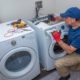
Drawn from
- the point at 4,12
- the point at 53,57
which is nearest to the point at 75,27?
the point at 53,57

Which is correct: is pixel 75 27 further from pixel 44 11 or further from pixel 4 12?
pixel 4 12

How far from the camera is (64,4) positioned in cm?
183

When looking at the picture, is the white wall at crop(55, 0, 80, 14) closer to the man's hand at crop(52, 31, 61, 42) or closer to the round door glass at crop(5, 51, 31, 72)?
the man's hand at crop(52, 31, 61, 42)

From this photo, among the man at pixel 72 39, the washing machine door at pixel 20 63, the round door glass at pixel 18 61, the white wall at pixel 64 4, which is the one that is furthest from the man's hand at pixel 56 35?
the white wall at pixel 64 4

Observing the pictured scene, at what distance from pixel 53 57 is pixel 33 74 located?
1.38 ft

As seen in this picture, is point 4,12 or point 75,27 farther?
point 4,12

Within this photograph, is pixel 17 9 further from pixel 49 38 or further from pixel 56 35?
pixel 56 35

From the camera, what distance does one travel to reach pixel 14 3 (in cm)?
156

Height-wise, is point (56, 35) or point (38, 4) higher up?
point (38, 4)

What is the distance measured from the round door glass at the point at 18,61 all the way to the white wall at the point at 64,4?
1.21 meters

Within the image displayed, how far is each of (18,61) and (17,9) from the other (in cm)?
93

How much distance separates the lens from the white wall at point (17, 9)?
1518mm

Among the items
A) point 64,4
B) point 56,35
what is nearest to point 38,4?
point 64,4

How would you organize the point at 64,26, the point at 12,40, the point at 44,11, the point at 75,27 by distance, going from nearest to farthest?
the point at 12,40 → the point at 75,27 → the point at 64,26 → the point at 44,11
